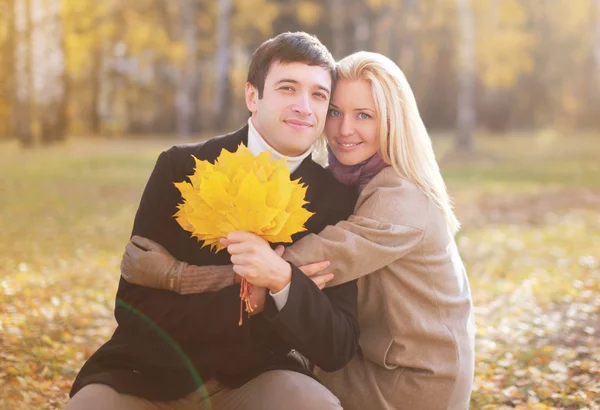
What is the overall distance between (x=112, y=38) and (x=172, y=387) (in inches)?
1136

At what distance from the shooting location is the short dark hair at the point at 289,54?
11.9 feet

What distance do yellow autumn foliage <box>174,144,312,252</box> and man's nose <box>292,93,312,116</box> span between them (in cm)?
55

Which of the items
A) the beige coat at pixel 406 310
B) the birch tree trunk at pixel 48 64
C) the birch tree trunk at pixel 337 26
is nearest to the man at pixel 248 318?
the beige coat at pixel 406 310

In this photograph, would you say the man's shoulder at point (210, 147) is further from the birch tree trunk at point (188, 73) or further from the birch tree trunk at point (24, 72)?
the birch tree trunk at point (188, 73)

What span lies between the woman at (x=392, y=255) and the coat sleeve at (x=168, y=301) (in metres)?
0.11

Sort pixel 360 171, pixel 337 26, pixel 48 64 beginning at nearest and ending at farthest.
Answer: pixel 360 171, pixel 48 64, pixel 337 26

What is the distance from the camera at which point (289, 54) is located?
3641mm

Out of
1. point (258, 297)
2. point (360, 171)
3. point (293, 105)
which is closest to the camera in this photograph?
point (258, 297)

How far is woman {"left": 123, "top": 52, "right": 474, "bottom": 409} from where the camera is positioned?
355 cm

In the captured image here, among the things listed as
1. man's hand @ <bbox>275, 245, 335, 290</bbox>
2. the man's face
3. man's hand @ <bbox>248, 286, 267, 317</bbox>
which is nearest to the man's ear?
the man's face

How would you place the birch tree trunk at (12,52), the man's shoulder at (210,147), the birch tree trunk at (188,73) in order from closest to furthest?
the man's shoulder at (210,147), the birch tree trunk at (12,52), the birch tree trunk at (188,73)

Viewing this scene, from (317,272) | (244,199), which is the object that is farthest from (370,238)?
(244,199)

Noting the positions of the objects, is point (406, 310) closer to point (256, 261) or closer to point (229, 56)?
point (256, 261)

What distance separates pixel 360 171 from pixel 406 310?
2.45 feet
